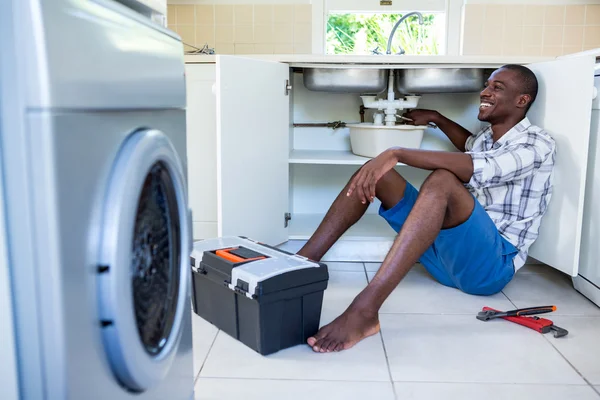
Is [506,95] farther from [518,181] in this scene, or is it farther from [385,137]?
[385,137]

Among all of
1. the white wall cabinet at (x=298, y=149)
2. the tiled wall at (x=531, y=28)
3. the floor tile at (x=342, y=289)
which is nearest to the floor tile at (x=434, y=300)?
the floor tile at (x=342, y=289)

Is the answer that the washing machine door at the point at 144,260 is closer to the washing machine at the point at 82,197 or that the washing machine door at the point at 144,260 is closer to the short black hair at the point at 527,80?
the washing machine at the point at 82,197

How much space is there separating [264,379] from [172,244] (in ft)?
1.93

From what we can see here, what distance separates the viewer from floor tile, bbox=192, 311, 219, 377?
1.50 metres

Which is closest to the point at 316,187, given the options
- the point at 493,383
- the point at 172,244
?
the point at 493,383

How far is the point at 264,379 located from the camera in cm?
139

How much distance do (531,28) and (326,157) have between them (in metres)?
1.49

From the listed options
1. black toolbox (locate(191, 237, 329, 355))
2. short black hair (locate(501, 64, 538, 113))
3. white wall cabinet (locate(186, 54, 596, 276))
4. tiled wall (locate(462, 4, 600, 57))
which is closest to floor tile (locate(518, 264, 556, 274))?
white wall cabinet (locate(186, 54, 596, 276))

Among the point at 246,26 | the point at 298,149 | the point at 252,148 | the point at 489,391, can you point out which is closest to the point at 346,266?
the point at 252,148

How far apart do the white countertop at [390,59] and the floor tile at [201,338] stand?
1.06 meters

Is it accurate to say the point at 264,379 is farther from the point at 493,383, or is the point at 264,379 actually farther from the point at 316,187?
the point at 316,187

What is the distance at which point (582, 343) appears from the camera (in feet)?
5.31

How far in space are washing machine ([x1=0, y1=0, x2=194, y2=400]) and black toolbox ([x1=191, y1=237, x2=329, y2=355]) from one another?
0.60 metres

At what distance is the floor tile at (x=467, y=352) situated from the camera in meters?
1.42
